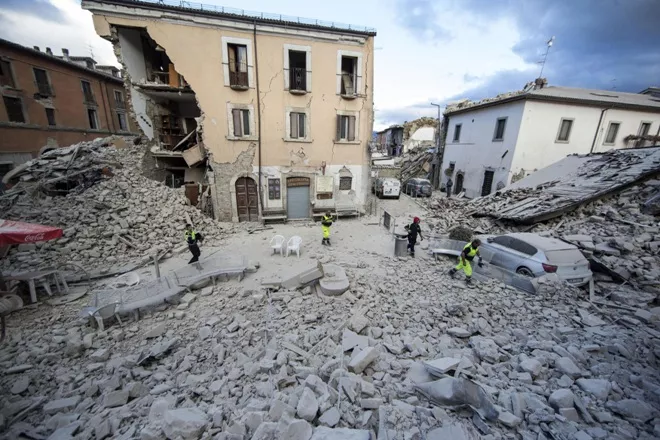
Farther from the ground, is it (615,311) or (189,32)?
(189,32)

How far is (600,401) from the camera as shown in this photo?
11.6 ft

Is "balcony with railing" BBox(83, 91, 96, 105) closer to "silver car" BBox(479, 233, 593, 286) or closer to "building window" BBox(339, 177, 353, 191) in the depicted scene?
"building window" BBox(339, 177, 353, 191)

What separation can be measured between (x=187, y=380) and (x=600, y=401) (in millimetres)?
6285

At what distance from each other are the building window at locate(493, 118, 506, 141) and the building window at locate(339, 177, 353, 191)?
1229 centimetres

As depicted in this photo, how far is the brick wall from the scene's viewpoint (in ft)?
64.3

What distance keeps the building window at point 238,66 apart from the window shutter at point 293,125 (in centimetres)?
280

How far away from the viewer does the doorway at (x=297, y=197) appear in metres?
15.5

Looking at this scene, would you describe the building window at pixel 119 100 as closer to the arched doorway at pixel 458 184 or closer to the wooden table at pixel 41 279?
the wooden table at pixel 41 279

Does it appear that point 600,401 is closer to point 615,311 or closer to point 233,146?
point 615,311

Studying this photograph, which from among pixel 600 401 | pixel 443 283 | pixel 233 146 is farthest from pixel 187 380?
pixel 233 146

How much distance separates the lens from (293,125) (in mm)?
14719

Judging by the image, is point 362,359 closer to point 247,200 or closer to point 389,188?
point 247,200

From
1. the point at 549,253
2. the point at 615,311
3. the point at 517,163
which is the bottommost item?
the point at 615,311

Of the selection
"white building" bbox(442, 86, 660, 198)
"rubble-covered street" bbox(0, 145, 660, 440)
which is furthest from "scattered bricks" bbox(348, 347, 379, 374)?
"white building" bbox(442, 86, 660, 198)
